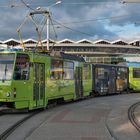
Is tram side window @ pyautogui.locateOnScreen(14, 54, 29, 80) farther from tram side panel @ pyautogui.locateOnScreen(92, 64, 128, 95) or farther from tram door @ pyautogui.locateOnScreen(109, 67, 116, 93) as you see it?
tram door @ pyautogui.locateOnScreen(109, 67, 116, 93)

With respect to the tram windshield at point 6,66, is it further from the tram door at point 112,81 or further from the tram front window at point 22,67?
the tram door at point 112,81

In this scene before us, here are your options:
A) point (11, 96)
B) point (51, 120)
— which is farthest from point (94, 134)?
point (11, 96)

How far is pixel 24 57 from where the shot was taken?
1870 cm

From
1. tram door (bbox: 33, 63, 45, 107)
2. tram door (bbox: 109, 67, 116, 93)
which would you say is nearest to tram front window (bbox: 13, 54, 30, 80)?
tram door (bbox: 33, 63, 45, 107)

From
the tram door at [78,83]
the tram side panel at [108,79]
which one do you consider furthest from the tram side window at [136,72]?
the tram door at [78,83]

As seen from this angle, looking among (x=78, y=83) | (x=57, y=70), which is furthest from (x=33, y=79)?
(x=78, y=83)

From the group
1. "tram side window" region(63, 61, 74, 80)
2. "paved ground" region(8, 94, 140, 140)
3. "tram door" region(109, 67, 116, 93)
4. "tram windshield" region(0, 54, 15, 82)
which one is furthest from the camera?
"tram door" region(109, 67, 116, 93)

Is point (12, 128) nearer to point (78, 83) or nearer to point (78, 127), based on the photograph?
point (78, 127)

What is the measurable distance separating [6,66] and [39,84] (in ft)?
7.08

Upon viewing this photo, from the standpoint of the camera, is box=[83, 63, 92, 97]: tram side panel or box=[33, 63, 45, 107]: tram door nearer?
box=[33, 63, 45, 107]: tram door

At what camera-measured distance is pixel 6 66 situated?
1828cm

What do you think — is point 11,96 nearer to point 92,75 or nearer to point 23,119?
point 23,119

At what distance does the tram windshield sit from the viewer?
59.3 feet

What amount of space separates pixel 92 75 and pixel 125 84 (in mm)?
8630
